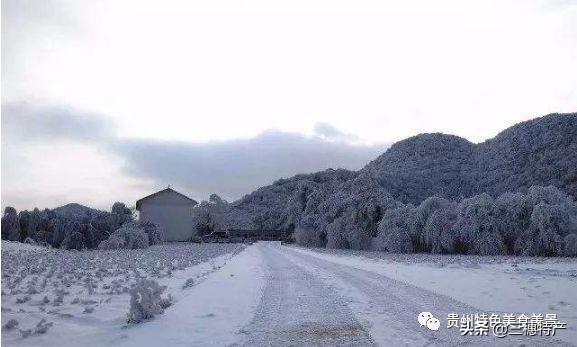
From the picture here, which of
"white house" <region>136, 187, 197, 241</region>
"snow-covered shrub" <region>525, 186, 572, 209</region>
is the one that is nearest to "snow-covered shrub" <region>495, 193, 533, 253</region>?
"snow-covered shrub" <region>525, 186, 572, 209</region>

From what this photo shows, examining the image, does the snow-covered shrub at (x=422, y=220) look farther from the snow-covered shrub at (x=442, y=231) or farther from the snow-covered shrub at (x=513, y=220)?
the snow-covered shrub at (x=513, y=220)

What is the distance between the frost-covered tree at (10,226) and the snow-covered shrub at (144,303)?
4485cm

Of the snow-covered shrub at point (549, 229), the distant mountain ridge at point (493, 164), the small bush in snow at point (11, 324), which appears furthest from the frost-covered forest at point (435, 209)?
the small bush in snow at point (11, 324)

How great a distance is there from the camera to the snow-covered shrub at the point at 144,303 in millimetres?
8680

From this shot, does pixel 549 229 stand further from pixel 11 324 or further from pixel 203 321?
pixel 11 324

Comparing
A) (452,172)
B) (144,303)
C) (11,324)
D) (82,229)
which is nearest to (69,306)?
(144,303)

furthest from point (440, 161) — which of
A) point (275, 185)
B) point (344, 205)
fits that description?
point (275, 185)

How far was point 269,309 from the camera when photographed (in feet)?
33.0

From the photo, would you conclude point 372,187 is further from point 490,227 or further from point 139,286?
point 139,286

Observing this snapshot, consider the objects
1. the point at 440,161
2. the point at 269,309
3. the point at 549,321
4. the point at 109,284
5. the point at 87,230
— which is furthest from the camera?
the point at 440,161

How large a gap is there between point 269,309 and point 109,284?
541 centimetres

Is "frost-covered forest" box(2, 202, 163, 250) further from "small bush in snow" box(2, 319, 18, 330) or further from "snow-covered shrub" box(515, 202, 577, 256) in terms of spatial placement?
"small bush in snow" box(2, 319, 18, 330)

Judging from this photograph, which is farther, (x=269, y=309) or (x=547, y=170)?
(x=547, y=170)

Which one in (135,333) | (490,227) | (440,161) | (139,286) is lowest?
(135,333)
